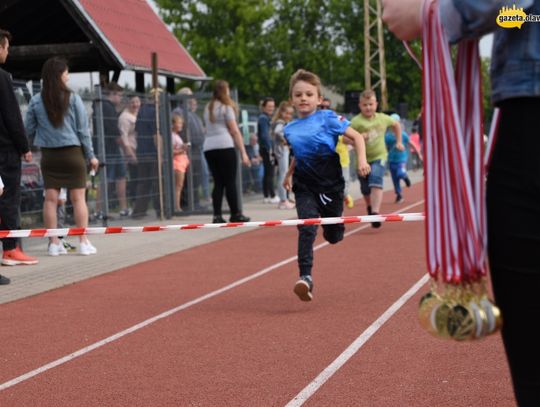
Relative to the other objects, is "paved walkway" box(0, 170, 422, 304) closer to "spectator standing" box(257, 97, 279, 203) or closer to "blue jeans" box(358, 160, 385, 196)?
"blue jeans" box(358, 160, 385, 196)

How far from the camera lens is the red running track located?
5098 mm

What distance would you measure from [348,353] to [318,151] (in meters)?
2.61

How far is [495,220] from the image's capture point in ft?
7.58

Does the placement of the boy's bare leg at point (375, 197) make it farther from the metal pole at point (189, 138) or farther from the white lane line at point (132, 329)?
the metal pole at point (189, 138)

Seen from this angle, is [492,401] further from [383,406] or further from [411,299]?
[411,299]

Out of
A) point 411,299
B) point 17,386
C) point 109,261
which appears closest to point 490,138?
point 17,386

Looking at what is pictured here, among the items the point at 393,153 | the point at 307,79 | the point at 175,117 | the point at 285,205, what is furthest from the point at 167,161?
the point at 307,79

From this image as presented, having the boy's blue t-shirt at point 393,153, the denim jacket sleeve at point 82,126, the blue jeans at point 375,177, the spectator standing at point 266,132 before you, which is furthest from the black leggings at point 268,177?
the denim jacket sleeve at point 82,126

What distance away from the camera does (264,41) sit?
219 ft

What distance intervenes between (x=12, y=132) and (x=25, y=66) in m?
8.81

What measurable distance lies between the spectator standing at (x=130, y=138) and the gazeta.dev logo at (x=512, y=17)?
45.1 ft

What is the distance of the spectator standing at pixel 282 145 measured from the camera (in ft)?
65.8

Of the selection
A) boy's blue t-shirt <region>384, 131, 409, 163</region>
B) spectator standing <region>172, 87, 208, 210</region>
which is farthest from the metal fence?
boy's blue t-shirt <region>384, 131, 409, 163</region>

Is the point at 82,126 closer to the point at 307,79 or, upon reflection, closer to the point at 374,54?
the point at 307,79
